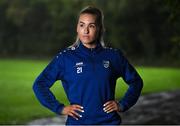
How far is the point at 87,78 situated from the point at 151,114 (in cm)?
487

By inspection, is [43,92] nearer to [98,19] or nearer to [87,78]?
[87,78]

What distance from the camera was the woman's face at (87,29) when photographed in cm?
247

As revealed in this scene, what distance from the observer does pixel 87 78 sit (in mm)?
2412

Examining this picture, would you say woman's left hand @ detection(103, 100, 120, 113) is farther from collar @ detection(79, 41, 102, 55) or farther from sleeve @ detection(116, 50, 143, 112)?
collar @ detection(79, 41, 102, 55)

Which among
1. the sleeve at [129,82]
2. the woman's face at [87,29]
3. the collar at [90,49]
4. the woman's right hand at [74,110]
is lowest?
the woman's right hand at [74,110]

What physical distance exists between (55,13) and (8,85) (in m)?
12.3

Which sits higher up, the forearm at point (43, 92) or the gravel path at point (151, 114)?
the forearm at point (43, 92)

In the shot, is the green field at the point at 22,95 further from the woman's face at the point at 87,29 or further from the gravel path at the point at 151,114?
the woman's face at the point at 87,29

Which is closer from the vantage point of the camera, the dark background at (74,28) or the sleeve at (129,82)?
the sleeve at (129,82)

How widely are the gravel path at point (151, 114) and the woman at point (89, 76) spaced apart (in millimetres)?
4083

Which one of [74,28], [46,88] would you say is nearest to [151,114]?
[46,88]

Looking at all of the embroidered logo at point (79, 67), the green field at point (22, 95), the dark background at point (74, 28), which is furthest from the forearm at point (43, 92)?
the dark background at point (74, 28)

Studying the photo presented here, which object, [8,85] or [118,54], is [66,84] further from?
[8,85]

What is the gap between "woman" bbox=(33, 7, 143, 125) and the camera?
2.41m
